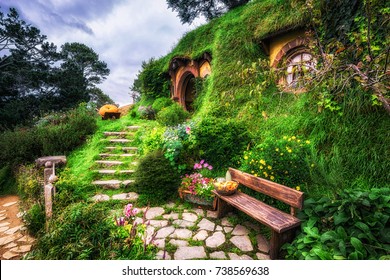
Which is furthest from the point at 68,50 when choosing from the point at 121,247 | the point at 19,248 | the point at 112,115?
the point at 121,247

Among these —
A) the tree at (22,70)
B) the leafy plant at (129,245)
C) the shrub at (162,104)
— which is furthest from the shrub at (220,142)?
the tree at (22,70)

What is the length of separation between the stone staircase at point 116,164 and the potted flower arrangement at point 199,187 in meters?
1.19

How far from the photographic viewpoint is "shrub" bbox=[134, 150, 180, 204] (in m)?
4.09

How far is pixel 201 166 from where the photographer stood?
440 centimetres

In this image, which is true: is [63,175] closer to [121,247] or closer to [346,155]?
[121,247]

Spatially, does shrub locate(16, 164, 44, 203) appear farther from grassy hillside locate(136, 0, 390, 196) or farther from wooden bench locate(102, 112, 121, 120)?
wooden bench locate(102, 112, 121, 120)

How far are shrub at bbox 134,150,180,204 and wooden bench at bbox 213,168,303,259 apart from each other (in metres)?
1.19

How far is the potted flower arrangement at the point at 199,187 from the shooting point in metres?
3.84

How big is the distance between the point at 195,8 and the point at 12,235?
1674 cm

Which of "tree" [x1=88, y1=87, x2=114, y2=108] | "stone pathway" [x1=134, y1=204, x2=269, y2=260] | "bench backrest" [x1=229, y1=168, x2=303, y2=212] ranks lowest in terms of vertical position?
"stone pathway" [x1=134, y1=204, x2=269, y2=260]

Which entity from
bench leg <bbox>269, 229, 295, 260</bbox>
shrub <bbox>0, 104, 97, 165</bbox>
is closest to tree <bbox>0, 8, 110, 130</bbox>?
shrub <bbox>0, 104, 97, 165</bbox>

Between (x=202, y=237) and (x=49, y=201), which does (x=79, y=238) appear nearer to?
(x=202, y=237)

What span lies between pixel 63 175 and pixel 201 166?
342cm

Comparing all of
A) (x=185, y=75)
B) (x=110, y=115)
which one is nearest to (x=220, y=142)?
(x=185, y=75)
